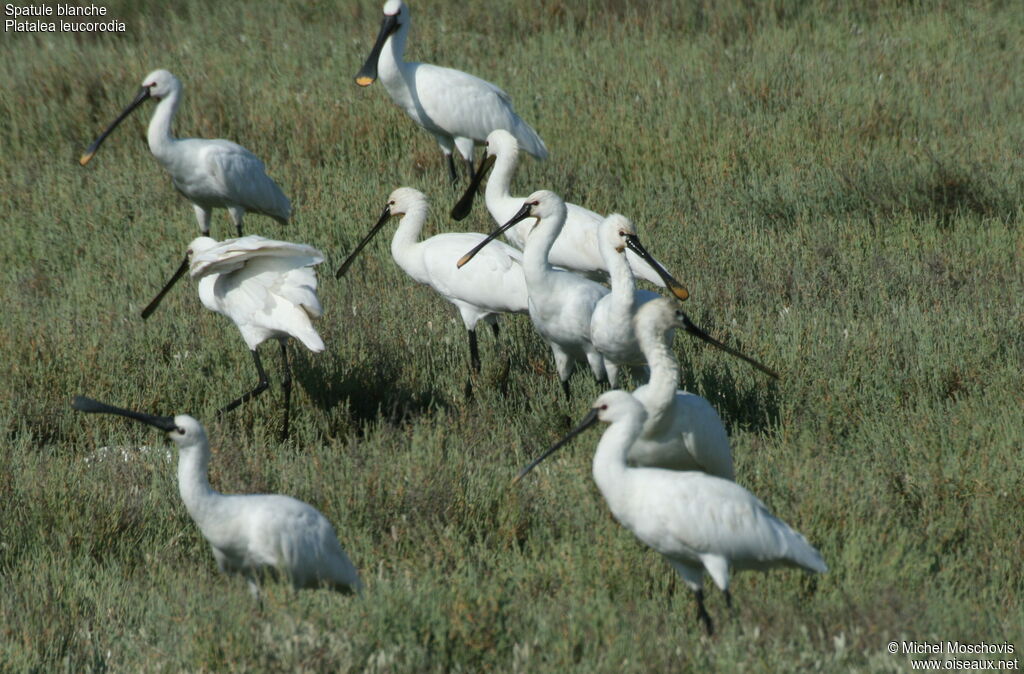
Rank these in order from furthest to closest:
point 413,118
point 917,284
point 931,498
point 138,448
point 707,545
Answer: point 413,118
point 917,284
point 138,448
point 931,498
point 707,545

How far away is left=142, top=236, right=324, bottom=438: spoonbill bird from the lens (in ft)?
18.7

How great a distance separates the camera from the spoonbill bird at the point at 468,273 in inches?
262

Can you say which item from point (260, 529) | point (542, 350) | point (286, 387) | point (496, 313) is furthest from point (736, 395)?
point (260, 529)

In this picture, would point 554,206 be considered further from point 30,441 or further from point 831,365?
point 30,441

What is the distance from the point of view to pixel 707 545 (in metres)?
3.80

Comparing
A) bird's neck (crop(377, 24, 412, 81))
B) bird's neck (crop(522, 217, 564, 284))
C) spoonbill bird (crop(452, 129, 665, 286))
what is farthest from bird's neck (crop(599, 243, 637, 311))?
bird's neck (crop(377, 24, 412, 81))

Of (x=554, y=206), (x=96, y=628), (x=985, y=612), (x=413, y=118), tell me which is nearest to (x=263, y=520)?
(x=96, y=628)

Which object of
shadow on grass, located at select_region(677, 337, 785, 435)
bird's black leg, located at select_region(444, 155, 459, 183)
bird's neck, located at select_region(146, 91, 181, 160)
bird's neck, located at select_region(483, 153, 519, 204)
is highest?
bird's neck, located at select_region(146, 91, 181, 160)

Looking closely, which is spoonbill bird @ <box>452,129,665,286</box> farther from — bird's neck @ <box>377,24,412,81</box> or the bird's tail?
bird's neck @ <box>377,24,412,81</box>

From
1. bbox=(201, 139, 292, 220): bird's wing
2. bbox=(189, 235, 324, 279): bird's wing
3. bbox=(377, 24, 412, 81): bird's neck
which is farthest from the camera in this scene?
bbox=(377, 24, 412, 81): bird's neck

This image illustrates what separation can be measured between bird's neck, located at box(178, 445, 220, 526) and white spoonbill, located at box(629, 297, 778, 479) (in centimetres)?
154

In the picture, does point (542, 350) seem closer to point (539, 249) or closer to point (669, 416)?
point (539, 249)

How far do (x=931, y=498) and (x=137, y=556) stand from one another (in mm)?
3064

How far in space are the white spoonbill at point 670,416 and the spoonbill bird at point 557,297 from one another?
1188mm
